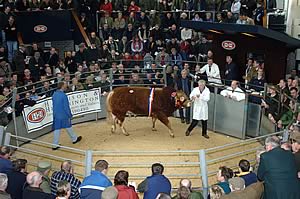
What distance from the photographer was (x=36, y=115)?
45.0 ft

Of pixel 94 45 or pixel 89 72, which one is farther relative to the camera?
pixel 94 45

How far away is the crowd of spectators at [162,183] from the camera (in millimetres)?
6797

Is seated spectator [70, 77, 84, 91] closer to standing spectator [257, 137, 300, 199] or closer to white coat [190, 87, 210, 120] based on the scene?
white coat [190, 87, 210, 120]

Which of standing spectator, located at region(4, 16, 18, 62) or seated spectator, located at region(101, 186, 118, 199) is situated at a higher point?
standing spectator, located at region(4, 16, 18, 62)

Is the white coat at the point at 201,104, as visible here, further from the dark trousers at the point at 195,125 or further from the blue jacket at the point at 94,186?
the blue jacket at the point at 94,186

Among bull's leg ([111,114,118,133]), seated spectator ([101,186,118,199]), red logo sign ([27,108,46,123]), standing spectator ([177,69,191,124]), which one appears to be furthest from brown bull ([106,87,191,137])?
seated spectator ([101,186,118,199])

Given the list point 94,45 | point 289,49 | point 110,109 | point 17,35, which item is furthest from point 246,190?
point 17,35

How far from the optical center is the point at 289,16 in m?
18.1

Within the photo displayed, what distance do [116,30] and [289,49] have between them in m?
6.37

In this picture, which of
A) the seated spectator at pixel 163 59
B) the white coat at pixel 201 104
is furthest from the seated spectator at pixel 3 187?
the seated spectator at pixel 163 59

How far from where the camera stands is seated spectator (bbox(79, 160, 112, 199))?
724 cm

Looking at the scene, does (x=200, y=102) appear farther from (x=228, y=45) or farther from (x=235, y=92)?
(x=228, y=45)

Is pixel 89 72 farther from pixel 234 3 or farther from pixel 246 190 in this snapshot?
pixel 246 190

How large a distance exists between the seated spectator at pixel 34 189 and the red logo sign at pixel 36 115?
6635mm
